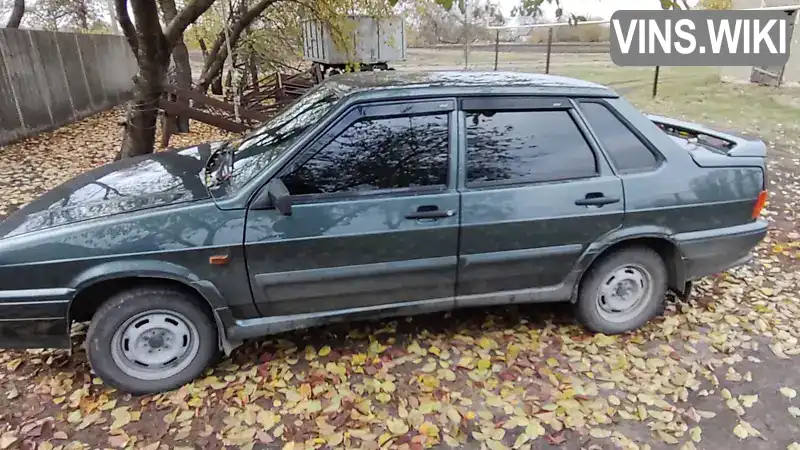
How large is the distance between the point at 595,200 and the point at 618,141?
1.40 feet

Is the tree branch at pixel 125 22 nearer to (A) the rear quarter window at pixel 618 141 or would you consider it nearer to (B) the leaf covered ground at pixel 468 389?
(B) the leaf covered ground at pixel 468 389

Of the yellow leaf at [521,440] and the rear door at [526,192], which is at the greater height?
the rear door at [526,192]

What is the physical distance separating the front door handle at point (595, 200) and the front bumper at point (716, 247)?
0.57m

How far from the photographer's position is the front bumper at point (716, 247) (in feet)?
11.2

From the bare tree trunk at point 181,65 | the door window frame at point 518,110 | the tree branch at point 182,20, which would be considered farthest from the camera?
the bare tree trunk at point 181,65

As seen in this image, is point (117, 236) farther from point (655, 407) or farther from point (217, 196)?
point (655, 407)

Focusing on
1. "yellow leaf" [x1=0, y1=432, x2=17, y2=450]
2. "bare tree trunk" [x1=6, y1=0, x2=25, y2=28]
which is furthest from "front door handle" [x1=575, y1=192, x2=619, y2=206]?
"bare tree trunk" [x1=6, y1=0, x2=25, y2=28]

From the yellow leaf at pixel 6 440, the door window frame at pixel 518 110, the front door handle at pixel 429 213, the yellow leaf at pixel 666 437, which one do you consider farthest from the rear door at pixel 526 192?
the yellow leaf at pixel 6 440

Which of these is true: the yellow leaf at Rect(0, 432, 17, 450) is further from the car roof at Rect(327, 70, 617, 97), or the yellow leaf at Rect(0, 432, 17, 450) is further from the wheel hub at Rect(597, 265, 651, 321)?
the wheel hub at Rect(597, 265, 651, 321)

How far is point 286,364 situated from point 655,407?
215 centimetres

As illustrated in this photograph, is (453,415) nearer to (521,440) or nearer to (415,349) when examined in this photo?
(521,440)

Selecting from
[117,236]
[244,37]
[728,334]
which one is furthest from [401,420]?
[244,37]

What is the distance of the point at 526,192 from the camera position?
3.08 m

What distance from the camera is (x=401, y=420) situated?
9.21 ft
